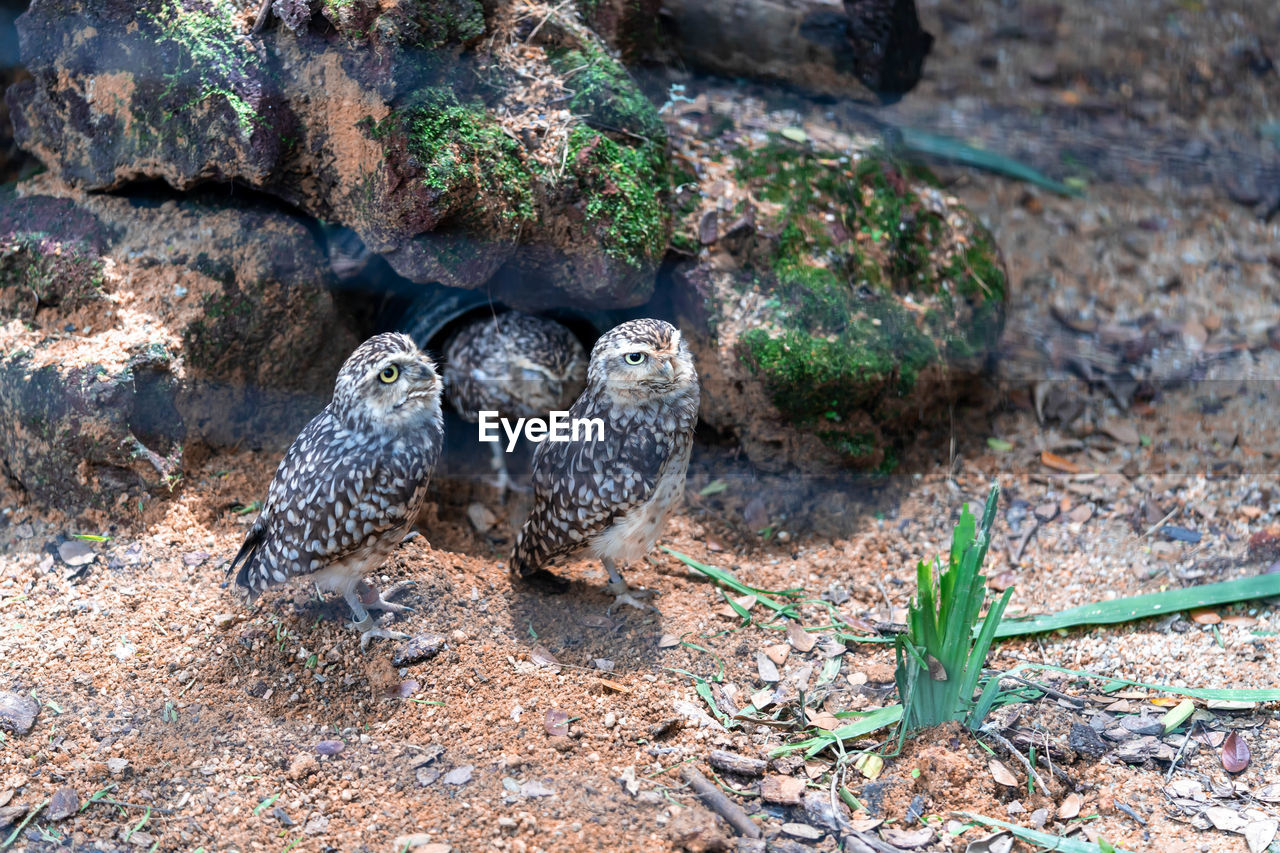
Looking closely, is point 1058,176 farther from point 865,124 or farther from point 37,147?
point 37,147

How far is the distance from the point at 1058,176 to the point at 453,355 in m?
4.15

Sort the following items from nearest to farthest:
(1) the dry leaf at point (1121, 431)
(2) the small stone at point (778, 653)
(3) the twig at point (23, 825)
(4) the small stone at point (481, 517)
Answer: (3) the twig at point (23, 825), (2) the small stone at point (778, 653), (4) the small stone at point (481, 517), (1) the dry leaf at point (1121, 431)

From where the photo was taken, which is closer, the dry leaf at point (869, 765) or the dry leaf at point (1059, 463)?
the dry leaf at point (869, 765)

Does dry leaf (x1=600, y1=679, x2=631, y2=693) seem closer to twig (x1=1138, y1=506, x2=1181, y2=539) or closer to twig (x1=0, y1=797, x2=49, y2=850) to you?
twig (x1=0, y1=797, x2=49, y2=850)

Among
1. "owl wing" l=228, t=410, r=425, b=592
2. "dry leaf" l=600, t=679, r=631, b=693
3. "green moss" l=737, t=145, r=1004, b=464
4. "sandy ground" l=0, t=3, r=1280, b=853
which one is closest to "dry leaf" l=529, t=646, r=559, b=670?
"sandy ground" l=0, t=3, r=1280, b=853

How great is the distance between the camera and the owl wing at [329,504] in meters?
3.45

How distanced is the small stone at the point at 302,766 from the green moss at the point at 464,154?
195 centimetres

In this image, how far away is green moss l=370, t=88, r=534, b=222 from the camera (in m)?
3.71

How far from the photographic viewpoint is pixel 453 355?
15.6 ft

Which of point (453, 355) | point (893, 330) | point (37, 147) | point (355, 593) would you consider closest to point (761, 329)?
point (893, 330)

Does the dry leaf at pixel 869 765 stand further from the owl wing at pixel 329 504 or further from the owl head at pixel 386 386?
Result: the owl head at pixel 386 386

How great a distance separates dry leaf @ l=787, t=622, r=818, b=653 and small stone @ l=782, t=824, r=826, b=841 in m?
0.90

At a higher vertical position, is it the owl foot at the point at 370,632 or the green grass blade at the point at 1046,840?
the owl foot at the point at 370,632

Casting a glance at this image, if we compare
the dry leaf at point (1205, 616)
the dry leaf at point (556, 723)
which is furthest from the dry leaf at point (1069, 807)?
the dry leaf at point (556, 723)
